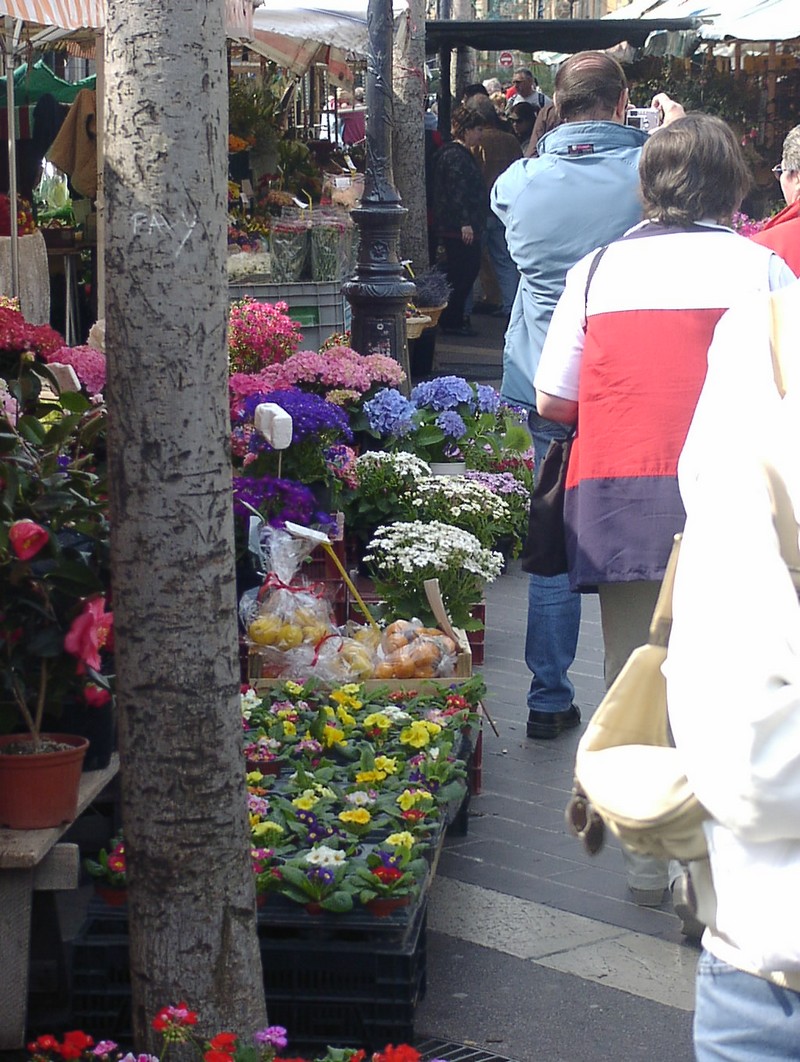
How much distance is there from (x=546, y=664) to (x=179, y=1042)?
2.71m

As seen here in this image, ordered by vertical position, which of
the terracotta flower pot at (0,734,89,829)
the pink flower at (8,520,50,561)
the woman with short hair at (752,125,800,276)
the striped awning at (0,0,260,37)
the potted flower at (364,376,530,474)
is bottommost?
the terracotta flower pot at (0,734,89,829)

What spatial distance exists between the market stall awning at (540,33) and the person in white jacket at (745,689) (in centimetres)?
1523

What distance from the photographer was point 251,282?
9680mm

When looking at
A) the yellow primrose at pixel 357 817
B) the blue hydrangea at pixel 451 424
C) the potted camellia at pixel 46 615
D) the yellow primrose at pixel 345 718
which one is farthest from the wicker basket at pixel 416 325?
the yellow primrose at pixel 357 817

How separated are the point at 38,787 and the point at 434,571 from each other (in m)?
2.02

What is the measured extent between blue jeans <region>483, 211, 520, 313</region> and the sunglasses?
12.8 metres

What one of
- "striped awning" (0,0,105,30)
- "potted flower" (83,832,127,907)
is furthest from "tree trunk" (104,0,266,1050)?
"striped awning" (0,0,105,30)

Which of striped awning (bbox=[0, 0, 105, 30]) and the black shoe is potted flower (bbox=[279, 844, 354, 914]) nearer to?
the black shoe

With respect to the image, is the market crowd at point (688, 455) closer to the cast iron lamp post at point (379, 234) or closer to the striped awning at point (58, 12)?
the striped awning at point (58, 12)

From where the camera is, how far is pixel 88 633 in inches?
117

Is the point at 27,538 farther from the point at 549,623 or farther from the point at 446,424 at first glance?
the point at 446,424

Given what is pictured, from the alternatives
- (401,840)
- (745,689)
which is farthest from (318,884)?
(745,689)

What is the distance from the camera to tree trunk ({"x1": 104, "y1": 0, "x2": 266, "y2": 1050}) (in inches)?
88.2

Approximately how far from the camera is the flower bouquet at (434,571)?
4.82 meters
